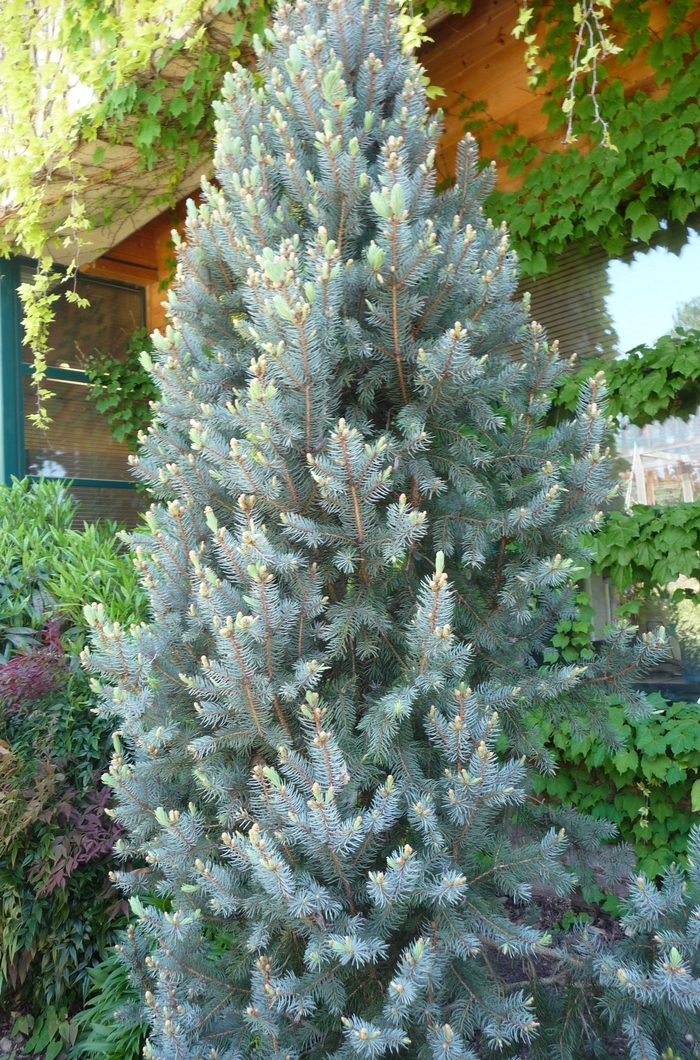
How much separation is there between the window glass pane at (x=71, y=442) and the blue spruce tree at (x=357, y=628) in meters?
5.08

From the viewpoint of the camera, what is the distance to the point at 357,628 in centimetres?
174

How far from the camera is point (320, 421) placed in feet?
5.62

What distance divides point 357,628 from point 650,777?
88.1 inches

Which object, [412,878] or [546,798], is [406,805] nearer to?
[412,878]

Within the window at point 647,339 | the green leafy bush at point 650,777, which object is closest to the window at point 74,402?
the window at point 647,339

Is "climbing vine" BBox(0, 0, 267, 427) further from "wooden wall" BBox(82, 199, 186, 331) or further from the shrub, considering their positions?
the shrub

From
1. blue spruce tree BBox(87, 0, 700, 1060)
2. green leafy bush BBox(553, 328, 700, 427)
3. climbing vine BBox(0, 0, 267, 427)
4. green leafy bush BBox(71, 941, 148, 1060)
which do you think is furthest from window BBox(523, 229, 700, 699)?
green leafy bush BBox(71, 941, 148, 1060)

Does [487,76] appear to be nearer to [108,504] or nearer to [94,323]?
[94,323]

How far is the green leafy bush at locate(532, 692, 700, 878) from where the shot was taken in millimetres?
3213

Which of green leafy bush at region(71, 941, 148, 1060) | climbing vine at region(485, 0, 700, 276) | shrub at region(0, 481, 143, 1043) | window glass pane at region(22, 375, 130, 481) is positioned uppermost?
climbing vine at region(485, 0, 700, 276)

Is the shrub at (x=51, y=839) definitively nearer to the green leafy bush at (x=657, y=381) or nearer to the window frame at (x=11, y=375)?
the green leafy bush at (x=657, y=381)

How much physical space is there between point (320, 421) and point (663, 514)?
2279mm

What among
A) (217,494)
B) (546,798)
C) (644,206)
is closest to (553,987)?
(217,494)

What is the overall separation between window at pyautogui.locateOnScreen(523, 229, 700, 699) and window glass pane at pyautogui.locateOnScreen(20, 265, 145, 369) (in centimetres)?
468
